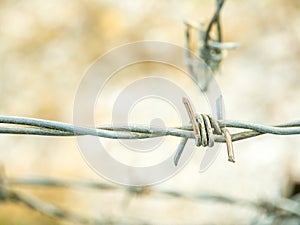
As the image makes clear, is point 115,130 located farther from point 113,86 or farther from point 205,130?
point 113,86

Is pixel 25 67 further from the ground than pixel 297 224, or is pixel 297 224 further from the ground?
pixel 25 67

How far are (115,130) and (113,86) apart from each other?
Result: 128 cm

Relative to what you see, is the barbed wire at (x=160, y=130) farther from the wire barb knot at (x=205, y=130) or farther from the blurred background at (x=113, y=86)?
the blurred background at (x=113, y=86)

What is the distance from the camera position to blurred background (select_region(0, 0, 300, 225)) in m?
1.48

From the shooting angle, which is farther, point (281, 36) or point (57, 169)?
point (281, 36)

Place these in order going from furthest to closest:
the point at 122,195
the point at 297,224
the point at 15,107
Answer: the point at 15,107, the point at 122,195, the point at 297,224

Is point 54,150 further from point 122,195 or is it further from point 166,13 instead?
point 166,13

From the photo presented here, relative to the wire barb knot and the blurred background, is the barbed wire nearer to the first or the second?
the wire barb knot

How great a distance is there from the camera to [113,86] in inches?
74.2

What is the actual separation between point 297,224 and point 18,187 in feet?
2.55

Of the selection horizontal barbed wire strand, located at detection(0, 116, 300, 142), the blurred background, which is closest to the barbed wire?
horizontal barbed wire strand, located at detection(0, 116, 300, 142)

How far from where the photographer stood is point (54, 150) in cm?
171

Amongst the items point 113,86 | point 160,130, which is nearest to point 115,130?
point 160,130

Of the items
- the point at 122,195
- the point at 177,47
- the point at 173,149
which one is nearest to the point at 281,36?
the point at 177,47
